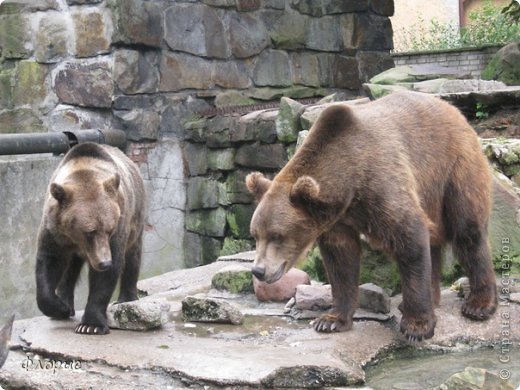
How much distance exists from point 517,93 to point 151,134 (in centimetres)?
382

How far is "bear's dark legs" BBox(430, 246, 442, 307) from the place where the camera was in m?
5.37

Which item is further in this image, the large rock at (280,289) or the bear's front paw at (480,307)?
the large rock at (280,289)

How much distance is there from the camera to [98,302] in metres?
5.14

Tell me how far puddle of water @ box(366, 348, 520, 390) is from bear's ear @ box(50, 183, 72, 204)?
1938 mm

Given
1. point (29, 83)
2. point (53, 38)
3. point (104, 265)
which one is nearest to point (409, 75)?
point (53, 38)

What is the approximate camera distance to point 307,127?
7.44 m

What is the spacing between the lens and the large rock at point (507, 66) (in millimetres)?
9125

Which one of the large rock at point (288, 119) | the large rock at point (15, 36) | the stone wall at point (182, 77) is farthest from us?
the stone wall at point (182, 77)

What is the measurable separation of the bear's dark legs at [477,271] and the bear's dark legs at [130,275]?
2129mm

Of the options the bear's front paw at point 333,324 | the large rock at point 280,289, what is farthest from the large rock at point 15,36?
the bear's front paw at point 333,324

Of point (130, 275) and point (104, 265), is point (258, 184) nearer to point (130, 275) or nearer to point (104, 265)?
point (104, 265)

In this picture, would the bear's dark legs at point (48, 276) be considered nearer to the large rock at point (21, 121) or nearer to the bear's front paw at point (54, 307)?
the bear's front paw at point (54, 307)

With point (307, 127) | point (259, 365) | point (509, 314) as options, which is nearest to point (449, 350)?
point (509, 314)

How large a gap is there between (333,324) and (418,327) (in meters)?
0.48
